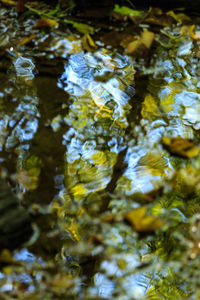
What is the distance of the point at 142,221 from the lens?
100cm

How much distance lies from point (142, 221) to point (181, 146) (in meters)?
0.41

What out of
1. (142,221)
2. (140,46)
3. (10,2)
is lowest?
(142,221)

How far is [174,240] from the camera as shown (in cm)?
99

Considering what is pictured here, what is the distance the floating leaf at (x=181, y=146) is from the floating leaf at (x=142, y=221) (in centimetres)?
34

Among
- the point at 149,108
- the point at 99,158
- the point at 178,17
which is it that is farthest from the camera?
the point at 178,17

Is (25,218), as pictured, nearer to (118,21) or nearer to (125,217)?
(125,217)

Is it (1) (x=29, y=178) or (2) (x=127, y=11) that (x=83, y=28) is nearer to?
(2) (x=127, y=11)

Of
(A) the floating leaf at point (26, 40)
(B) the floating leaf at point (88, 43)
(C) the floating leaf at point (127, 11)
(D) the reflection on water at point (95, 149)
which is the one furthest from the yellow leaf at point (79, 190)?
(C) the floating leaf at point (127, 11)

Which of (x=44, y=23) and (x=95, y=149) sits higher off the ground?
(x=44, y=23)

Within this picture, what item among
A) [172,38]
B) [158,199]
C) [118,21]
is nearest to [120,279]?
[158,199]

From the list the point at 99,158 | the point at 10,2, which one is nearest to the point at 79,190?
the point at 99,158

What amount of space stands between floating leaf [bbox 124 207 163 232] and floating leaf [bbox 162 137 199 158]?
1.12 ft

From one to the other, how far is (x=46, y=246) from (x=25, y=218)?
11cm

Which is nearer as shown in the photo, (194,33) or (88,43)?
(88,43)
